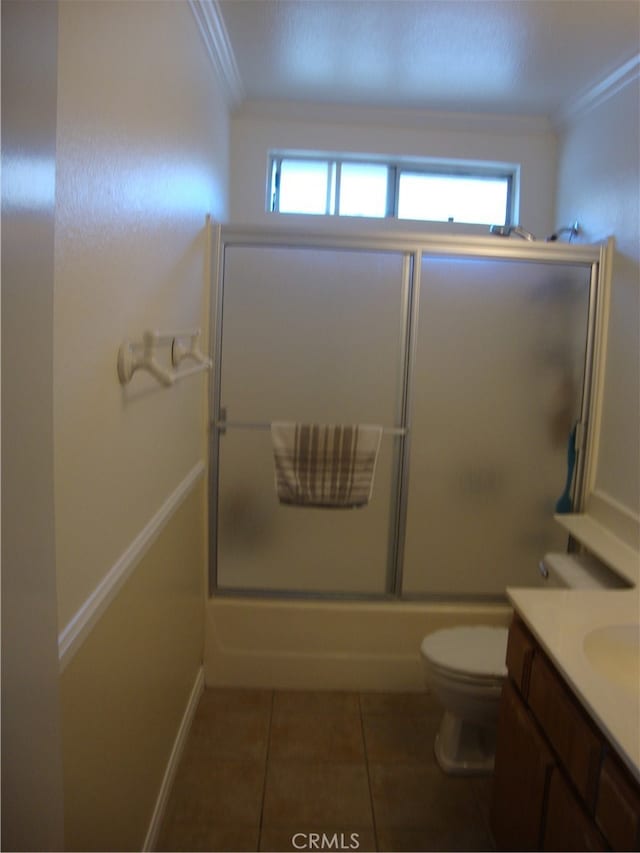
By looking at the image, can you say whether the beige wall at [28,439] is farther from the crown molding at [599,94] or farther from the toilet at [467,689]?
the crown molding at [599,94]

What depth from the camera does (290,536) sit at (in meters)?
2.57

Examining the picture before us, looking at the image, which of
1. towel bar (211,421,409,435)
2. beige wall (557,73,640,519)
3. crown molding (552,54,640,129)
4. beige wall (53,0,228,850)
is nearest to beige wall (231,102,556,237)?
crown molding (552,54,640,129)

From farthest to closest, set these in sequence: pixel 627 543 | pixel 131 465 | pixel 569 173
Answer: pixel 569 173, pixel 627 543, pixel 131 465

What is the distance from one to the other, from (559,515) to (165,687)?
1660 millimetres

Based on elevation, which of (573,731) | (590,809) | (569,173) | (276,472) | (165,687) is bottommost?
(165,687)

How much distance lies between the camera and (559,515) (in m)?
2.45

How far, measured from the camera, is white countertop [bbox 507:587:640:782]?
1.08 metres

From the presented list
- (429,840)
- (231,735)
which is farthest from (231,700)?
(429,840)

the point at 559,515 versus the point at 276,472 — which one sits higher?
the point at 276,472

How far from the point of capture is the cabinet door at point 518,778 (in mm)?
1399

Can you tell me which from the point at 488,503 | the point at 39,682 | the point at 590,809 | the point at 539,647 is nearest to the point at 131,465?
the point at 39,682

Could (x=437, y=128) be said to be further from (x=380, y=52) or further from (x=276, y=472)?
(x=276, y=472)

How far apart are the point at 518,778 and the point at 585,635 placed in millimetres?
429

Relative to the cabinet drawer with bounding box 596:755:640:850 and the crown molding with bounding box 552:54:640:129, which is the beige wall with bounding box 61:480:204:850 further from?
the crown molding with bounding box 552:54:640:129
